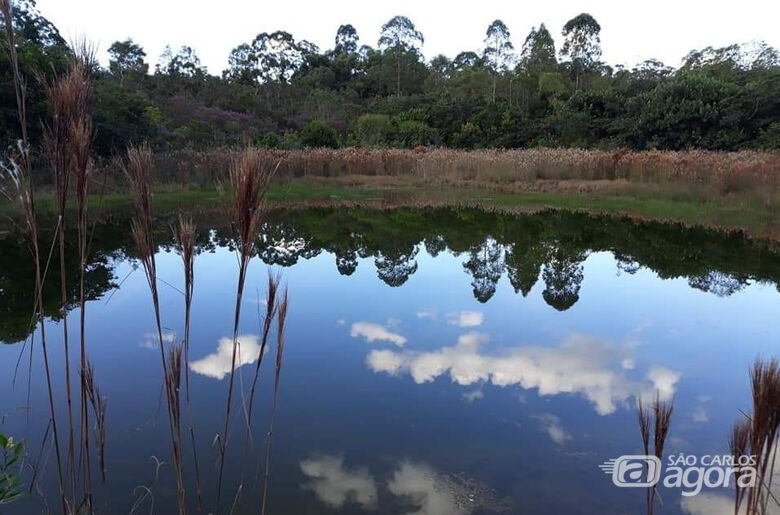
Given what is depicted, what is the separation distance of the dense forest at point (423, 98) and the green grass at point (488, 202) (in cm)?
190

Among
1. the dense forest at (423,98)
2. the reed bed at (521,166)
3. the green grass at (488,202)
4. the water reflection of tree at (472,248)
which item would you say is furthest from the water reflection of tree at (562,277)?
the dense forest at (423,98)

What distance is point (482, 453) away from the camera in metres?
2.67

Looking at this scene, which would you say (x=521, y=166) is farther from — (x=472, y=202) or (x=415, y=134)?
(x=415, y=134)

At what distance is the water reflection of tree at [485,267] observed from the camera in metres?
5.66

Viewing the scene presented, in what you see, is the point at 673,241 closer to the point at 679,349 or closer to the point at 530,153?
the point at 679,349

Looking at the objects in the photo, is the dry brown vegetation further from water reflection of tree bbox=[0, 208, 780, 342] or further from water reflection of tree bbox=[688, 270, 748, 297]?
water reflection of tree bbox=[688, 270, 748, 297]

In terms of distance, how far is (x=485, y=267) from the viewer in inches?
262

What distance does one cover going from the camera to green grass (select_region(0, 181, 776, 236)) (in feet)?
29.9

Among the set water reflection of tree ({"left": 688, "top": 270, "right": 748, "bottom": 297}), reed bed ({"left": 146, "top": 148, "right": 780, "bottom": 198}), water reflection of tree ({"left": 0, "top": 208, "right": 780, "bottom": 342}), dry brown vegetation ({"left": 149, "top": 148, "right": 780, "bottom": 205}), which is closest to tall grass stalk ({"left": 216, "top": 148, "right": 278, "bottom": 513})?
water reflection of tree ({"left": 0, "top": 208, "right": 780, "bottom": 342})

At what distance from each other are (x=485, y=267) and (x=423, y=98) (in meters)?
24.9

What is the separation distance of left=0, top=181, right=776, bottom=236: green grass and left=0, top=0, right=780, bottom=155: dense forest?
6.25 ft

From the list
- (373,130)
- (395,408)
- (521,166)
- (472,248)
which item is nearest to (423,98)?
(373,130)

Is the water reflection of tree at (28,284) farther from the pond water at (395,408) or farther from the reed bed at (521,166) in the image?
the reed bed at (521,166)

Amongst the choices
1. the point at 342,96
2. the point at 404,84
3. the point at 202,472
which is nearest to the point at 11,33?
the point at 202,472
